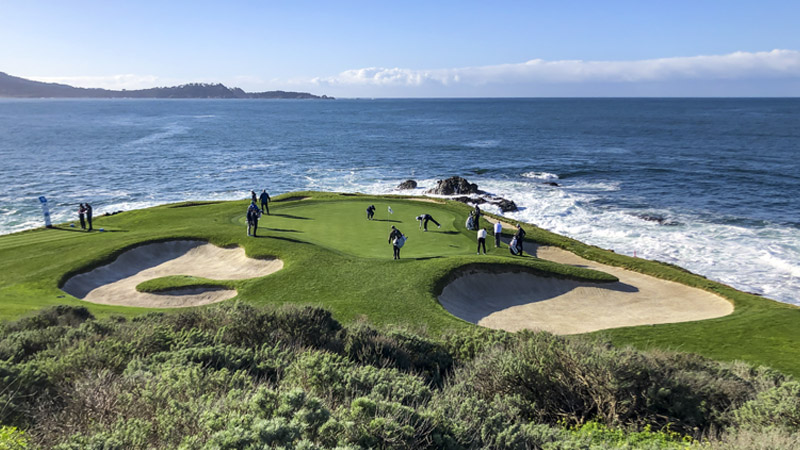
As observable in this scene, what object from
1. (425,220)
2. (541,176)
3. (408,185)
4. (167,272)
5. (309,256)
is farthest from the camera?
(541,176)

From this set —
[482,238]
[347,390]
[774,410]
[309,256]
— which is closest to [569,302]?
[482,238]

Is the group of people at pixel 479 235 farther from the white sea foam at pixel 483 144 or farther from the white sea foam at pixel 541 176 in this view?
the white sea foam at pixel 483 144

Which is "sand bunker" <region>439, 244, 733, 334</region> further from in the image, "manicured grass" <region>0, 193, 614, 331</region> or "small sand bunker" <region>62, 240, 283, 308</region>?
"small sand bunker" <region>62, 240, 283, 308</region>

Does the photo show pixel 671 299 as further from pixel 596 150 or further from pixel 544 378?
pixel 596 150

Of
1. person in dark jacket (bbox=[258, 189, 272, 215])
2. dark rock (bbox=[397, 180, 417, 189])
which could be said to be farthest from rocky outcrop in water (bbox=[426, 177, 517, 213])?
person in dark jacket (bbox=[258, 189, 272, 215])

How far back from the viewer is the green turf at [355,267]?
1694 centimetres

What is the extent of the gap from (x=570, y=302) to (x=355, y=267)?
378 inches

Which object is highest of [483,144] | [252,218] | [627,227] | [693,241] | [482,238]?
[483,144]

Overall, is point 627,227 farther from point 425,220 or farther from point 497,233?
point 425,220

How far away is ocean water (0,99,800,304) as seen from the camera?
1516 inches

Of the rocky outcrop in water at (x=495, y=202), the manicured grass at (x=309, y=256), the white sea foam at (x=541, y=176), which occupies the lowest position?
the rocky outcrop in water at (x=495, y=202)

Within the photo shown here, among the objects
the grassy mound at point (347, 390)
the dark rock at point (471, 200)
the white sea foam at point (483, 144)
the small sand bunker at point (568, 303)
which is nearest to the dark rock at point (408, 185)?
the dark rock at point (471, 200)

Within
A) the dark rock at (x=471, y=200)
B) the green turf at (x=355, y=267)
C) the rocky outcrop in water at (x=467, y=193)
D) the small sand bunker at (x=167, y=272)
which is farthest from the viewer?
the dark rock at (x=471, y=200)

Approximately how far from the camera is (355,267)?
70.5ft
